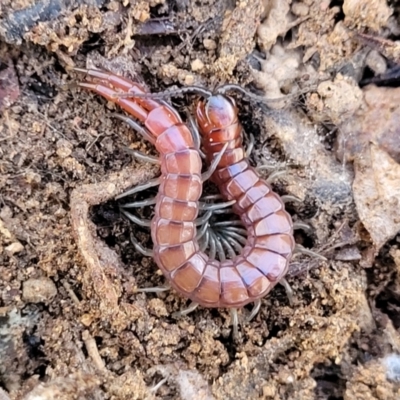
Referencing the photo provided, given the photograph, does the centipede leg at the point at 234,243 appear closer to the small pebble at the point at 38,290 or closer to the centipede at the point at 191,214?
the centipede at the point at 191,214

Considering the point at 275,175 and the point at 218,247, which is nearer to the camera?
the point at 275,175

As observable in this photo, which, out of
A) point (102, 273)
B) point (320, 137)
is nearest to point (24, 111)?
point (102, 273)

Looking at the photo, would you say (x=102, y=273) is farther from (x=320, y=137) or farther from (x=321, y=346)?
(x=320, y=137)

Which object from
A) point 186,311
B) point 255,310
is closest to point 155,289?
point 186,311

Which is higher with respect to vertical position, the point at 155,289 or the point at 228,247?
the point at 228,247

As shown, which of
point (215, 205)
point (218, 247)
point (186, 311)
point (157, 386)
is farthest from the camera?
point (218, 247)

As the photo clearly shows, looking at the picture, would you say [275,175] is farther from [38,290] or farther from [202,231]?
[38,290]

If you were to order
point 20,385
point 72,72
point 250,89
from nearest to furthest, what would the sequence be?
1. point 20,385
2. point 72,72
3. point 250,89
